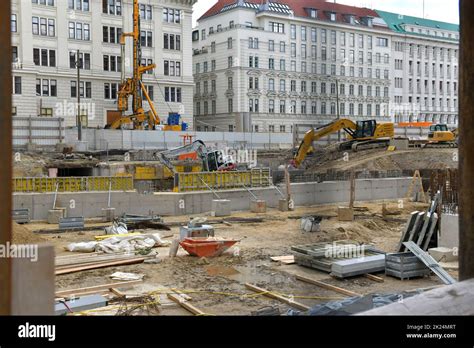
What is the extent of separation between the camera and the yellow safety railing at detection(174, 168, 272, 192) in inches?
893

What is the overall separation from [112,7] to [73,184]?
27.9m

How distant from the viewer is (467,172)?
3.46 metres

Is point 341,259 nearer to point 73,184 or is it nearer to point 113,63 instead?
point 73,184

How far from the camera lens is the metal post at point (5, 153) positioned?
2064 millimetres

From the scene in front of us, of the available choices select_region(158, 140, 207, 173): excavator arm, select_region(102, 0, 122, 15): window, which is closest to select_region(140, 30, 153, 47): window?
select_region(102, 0, 122, 15): window

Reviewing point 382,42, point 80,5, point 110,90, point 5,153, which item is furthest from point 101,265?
point 80,5

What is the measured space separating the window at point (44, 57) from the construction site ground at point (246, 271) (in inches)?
1041

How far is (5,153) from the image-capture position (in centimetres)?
207

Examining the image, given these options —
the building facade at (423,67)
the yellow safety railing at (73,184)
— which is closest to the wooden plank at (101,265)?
the building facade at (423,67)

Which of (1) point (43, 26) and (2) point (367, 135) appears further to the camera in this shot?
(1) point (43, 26)

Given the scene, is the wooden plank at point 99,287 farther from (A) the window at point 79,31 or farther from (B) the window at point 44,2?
(A) the window at point 79,31

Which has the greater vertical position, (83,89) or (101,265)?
(83,89)

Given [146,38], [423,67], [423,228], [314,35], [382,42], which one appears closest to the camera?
[314,35]

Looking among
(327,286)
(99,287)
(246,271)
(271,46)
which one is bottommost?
(246,271)
